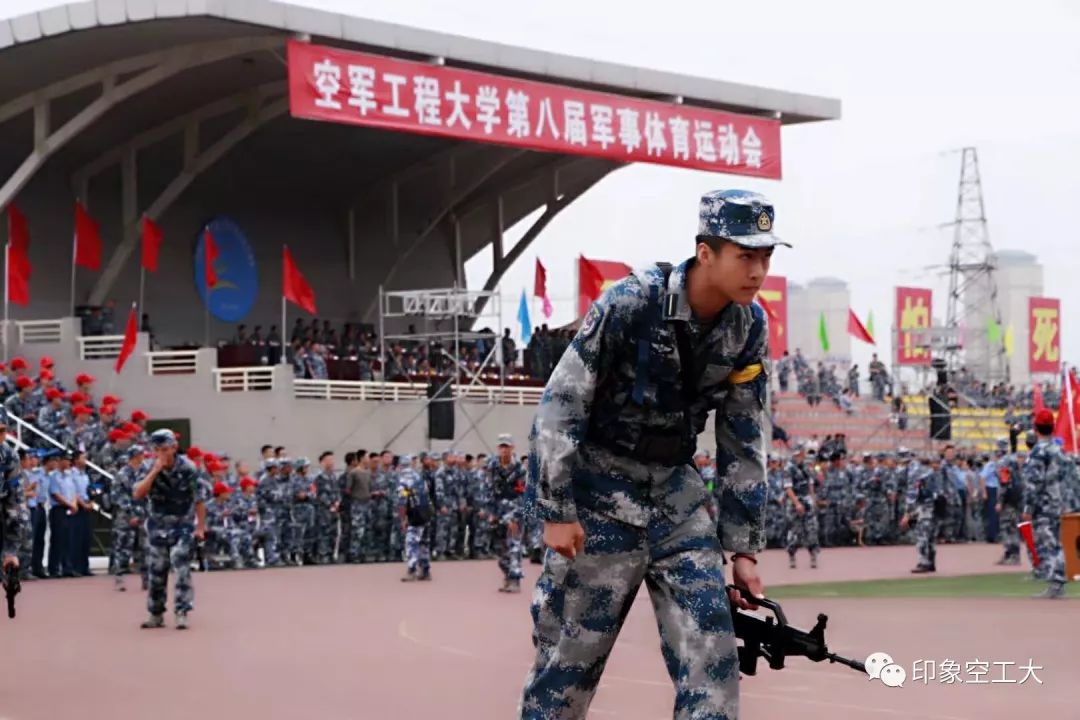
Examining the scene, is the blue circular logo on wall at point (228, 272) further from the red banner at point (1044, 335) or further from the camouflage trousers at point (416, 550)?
the red banner at point (1044, 335)

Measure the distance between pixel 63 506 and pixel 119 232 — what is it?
15847 mm

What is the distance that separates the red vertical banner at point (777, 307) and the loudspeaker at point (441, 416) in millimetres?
11974

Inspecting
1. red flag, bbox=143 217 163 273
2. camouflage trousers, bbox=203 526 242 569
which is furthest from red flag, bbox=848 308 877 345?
camouflage trousers, bbox=203 526 242 569

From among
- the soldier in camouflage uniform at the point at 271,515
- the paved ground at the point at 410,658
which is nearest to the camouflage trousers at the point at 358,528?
the soldier in camouflage uniform at the point at 271,515

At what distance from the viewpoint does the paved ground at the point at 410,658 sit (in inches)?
402

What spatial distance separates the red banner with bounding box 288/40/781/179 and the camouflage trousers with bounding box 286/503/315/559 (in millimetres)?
6253

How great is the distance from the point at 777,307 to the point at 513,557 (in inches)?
1047

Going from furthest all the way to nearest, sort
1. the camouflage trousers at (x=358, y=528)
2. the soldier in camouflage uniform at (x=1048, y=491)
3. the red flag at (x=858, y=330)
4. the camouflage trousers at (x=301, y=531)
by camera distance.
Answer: the red flag at (x=858, y=330) → the camouflage trousers at (x=358, y=528) → the camouflage trousers at (x=301, y=531) → the soldier in camouflage uniform at (x=1048, y=491)

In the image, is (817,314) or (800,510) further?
(817,314)

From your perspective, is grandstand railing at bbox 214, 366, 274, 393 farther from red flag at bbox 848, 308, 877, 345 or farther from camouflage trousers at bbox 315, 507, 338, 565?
red flag at bbox 848, 308, 877, 345

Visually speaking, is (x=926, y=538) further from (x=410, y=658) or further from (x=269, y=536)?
(x=410, y=658)

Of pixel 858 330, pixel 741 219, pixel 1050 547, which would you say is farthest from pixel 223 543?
pixel 858 330

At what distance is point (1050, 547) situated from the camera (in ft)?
60.3

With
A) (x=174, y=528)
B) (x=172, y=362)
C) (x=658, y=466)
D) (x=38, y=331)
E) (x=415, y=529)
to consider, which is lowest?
(x=415, y=529)
